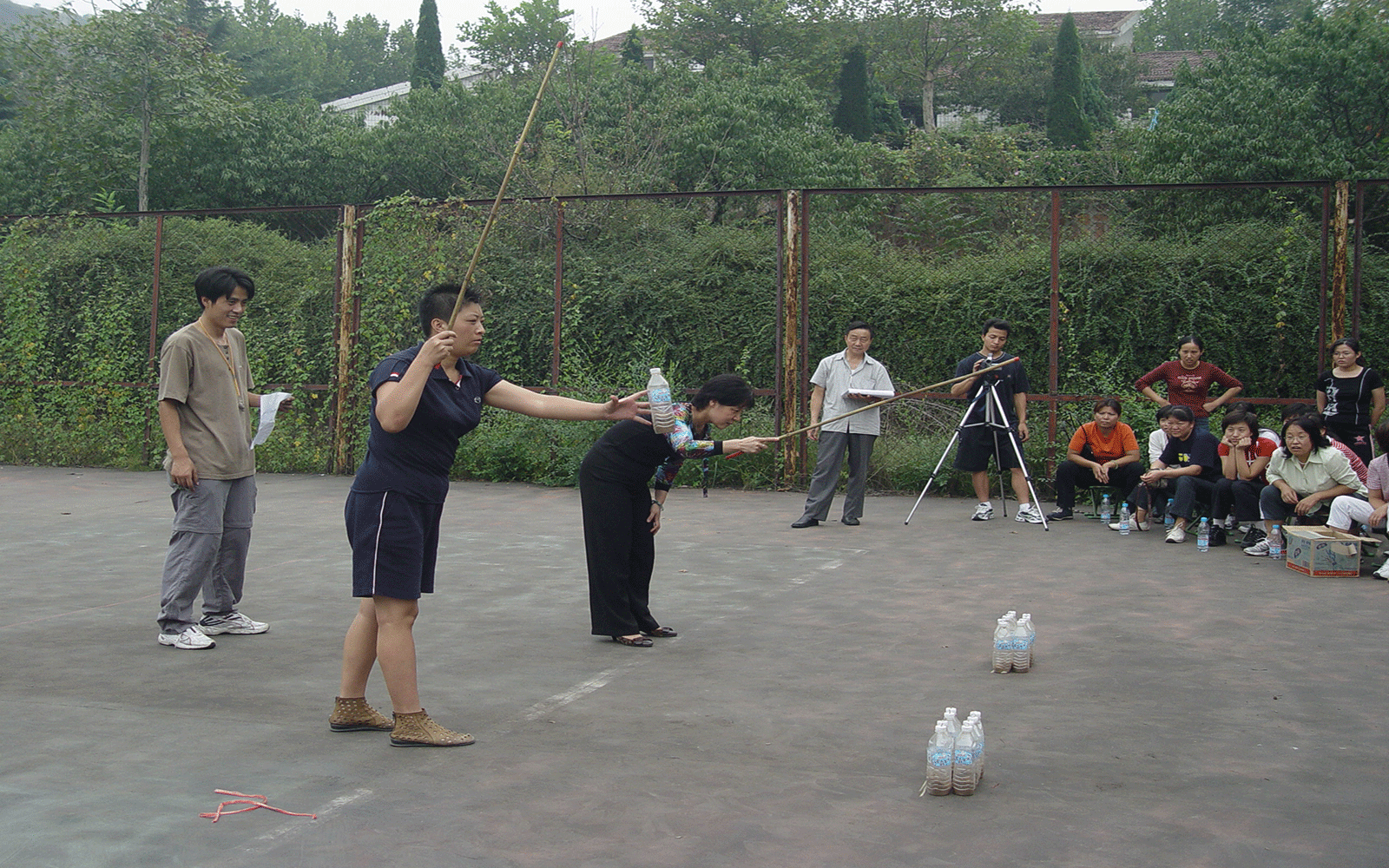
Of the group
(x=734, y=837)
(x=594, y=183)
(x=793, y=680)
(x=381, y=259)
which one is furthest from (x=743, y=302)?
(x=734, y=837)

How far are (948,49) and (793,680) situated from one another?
55694 millimetres

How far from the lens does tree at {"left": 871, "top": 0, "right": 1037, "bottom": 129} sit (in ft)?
183

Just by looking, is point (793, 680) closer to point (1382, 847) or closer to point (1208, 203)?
point (1382, 847)

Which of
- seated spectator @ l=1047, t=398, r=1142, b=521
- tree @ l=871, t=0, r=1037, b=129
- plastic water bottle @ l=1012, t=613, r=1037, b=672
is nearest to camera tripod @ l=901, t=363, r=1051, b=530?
seated spectator @ l=1047, t=398, r=1142, b=521

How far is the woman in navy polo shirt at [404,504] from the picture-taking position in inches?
175

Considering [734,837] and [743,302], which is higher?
[743,302]

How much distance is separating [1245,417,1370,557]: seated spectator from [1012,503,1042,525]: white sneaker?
184 cm

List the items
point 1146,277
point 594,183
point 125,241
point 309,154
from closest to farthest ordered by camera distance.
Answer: point 1146,277
point 125,241
point 594,183
point 309,154

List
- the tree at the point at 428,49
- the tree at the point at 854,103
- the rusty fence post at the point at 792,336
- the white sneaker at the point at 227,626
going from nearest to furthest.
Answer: the white sneaker at the point at 227,626 < the rusty fence post at the point at 792,336 < the tree at the point at 854,103 < the tree at the point at 428,49

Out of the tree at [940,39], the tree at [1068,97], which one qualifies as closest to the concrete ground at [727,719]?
the tree at [1068,97]

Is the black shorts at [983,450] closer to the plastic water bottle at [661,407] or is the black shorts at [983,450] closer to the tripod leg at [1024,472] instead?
the tripod leg at [1024,472]

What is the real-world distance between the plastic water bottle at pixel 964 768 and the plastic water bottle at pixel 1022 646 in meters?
1.62

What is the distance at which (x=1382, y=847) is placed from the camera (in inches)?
142

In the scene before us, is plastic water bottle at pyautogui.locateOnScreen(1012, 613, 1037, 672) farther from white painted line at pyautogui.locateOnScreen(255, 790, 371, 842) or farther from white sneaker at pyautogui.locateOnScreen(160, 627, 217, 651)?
white sneaker at pyautogui.locateOnScreen(160, 627, 217, 651)
